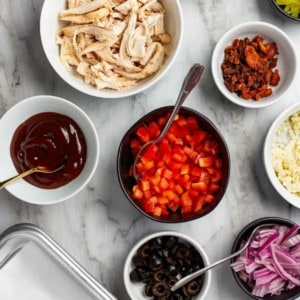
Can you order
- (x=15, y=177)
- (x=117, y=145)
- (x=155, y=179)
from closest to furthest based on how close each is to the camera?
(x=15, y=177)
(x=155, y=179)
(x=117, y=145)

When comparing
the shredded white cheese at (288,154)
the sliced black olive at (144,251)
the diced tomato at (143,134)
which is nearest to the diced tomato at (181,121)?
the diced tomato at (143,134)

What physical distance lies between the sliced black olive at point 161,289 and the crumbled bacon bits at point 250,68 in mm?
707

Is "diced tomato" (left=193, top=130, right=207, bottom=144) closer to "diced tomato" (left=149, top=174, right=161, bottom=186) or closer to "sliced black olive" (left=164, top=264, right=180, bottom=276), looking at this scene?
"diced tomato" (left=149, top=174, right=161, bottom=186)

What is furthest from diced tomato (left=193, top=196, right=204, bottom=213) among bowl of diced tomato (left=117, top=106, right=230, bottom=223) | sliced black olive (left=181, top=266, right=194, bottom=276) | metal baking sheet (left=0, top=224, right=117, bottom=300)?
metal baking sheet (left=0, top=224, right=117, bottom=300)

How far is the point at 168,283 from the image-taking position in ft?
7.55

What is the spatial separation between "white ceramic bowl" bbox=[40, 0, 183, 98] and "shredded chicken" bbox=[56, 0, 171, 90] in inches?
0.8

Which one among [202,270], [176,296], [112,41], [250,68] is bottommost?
[176,296]

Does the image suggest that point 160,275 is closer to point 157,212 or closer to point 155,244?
point 155,244

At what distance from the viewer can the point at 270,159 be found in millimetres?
2305

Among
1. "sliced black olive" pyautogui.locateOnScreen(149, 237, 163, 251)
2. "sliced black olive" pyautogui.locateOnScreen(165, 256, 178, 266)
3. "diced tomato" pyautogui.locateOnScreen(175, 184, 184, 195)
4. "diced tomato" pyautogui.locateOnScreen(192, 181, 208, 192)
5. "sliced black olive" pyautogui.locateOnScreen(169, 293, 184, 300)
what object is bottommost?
"sliced black olive" pyautogui.locateOnScreen(169, 293, 184, 300)

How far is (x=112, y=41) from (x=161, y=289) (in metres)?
0.86

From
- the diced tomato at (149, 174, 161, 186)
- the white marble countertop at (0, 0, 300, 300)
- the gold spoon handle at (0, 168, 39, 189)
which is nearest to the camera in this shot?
the gold spoon handle at (0, 168, 39, 189)

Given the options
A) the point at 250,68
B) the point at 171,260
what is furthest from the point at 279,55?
the point at 171,260

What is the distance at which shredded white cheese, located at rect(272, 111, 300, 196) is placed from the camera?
2326mm
